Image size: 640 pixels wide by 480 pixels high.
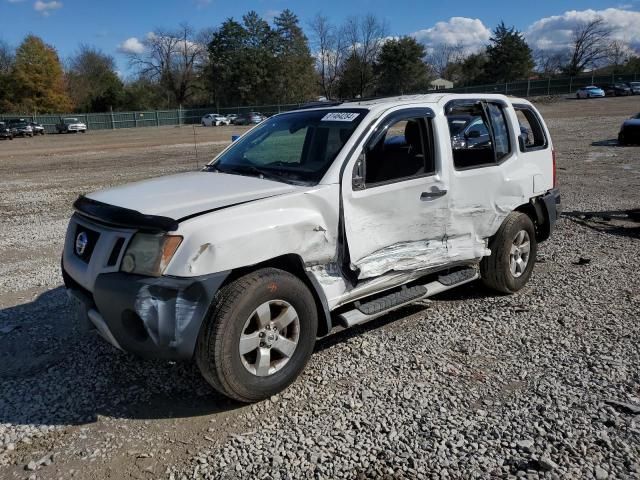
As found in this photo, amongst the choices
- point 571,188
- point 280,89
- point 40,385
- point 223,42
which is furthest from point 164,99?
point 40,385

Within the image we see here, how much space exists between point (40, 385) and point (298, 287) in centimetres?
192

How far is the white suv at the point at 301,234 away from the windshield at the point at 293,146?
2 cm

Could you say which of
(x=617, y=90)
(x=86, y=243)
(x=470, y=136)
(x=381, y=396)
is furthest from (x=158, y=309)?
(x=617, y=90)

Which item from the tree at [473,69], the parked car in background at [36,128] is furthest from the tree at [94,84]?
the tree at [473,69]

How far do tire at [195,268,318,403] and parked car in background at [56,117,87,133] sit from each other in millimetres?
59780

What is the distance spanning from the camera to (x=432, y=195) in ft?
14.2

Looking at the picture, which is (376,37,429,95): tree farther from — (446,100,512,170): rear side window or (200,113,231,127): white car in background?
(446,100,512,170): rear side window

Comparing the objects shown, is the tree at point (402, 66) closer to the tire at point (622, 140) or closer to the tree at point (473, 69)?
the tree at point (473, 69)

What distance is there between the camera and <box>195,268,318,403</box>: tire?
10.5 ft

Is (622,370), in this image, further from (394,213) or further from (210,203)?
(210,203)

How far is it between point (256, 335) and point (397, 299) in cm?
127

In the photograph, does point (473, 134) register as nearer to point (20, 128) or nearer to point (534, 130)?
point (534, 130)

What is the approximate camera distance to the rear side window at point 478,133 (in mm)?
4719

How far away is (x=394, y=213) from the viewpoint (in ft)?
13.4
